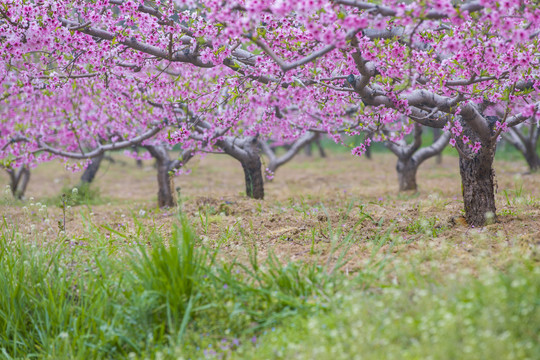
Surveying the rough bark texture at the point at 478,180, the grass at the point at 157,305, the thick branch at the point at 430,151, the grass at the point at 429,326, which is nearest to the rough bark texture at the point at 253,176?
the thick branch at the point at 430,151

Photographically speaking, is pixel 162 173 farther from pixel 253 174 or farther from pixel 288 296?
pixel 288 296

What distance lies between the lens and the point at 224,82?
6.48 m

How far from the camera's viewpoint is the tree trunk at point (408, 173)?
1155 centimetres

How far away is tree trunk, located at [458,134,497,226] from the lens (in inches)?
230

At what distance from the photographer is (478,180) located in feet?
19.4

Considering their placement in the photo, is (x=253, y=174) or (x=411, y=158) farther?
(x=411, y=158)

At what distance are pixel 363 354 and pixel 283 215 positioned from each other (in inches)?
169

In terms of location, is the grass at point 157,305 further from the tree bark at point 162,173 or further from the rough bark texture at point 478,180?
the tree bark at point 162,173

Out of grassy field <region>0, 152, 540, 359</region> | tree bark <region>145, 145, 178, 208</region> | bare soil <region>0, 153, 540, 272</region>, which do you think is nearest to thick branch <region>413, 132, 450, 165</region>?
bare soil <region>0, 153, 540, 272</region>

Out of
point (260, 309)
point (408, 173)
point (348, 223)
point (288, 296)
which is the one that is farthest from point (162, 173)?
point (288, 296)

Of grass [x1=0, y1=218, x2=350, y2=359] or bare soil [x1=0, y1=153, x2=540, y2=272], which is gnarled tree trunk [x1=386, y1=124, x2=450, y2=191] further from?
grass [x1=0, y1=218, x2=350, y2=359]

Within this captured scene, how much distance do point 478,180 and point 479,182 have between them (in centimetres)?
3

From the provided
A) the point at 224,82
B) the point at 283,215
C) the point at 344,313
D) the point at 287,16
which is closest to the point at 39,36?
the point at 224,82

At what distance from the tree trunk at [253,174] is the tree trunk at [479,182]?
14.7 ft
